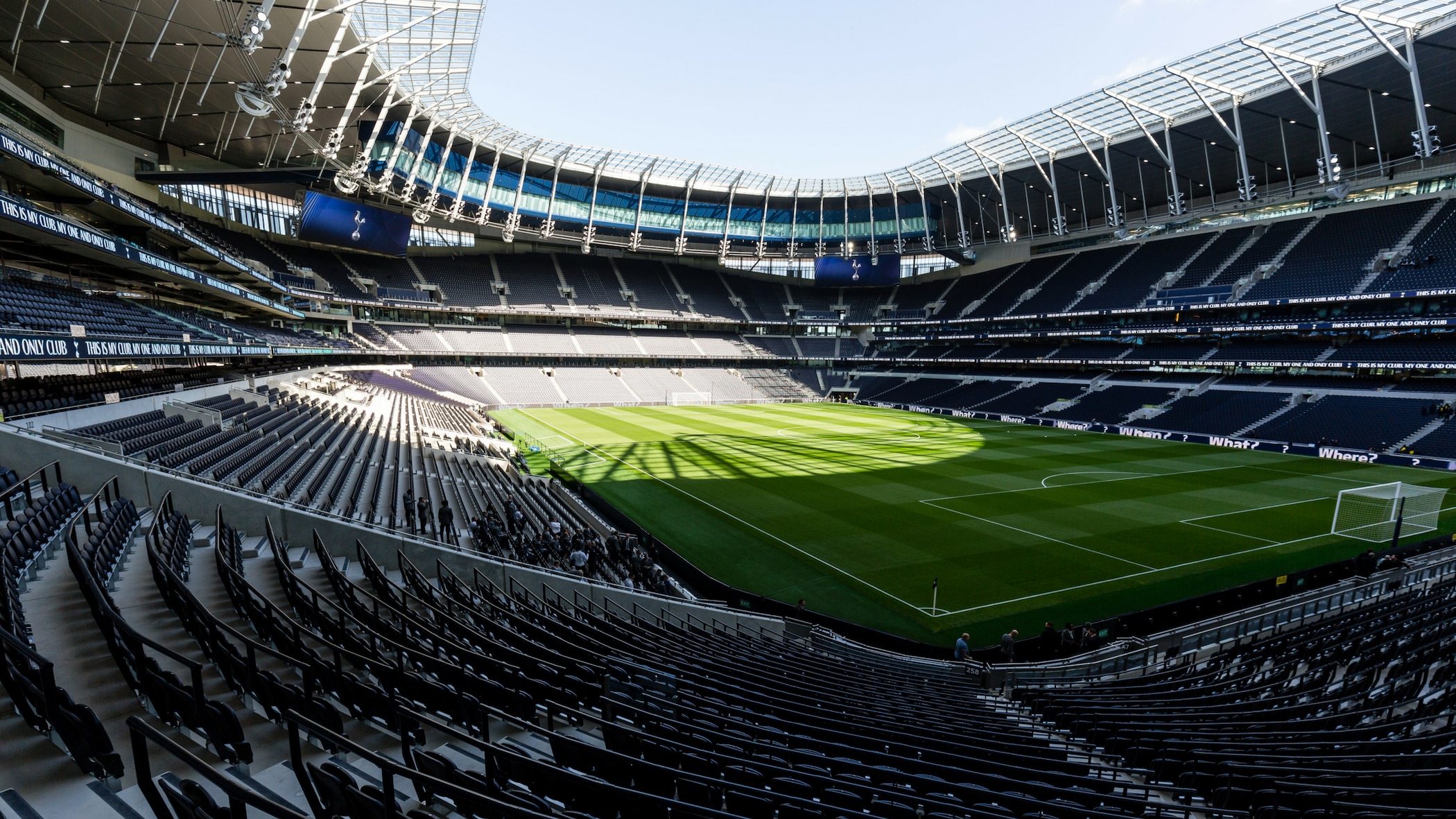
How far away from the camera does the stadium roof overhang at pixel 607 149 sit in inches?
1027

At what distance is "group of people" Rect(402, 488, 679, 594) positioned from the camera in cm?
1584

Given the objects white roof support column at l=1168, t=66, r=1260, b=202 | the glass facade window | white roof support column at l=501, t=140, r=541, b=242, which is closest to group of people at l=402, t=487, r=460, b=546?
the glass facade window

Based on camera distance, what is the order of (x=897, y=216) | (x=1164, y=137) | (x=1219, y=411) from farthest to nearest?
(x=897, y=216)
(x=1164, y=137)
(x=1219, y=411)

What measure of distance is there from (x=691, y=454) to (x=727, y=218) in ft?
145

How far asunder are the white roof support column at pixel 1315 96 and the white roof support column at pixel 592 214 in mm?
48069

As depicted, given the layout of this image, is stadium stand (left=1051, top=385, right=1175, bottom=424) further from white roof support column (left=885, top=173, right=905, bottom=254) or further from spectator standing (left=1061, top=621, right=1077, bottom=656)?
spectator standing (left=1061, top=621, right=1077, bottom=656)

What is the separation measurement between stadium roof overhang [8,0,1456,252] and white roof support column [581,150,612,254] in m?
0.37

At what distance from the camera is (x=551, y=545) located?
17.2 meters

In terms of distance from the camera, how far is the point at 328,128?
40438 mm

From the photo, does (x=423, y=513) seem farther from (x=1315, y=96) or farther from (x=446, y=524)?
(x=1315, y=96)

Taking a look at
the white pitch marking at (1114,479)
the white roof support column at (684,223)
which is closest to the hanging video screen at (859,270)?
the white roof support column at (684,223)

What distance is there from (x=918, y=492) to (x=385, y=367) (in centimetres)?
4823

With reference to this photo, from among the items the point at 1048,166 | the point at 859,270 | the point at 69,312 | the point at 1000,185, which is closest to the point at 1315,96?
the point at 1048,166

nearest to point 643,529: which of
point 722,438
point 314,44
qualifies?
point 722,438
